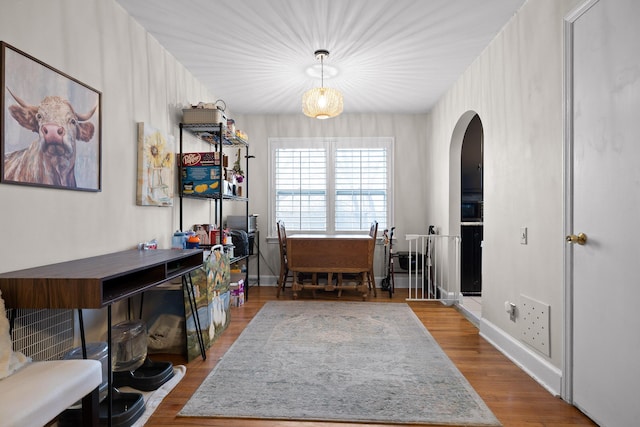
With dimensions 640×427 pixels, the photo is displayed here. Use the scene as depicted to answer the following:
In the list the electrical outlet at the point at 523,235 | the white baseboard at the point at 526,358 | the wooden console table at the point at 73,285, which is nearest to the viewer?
the wooden console table at the point at 73,285

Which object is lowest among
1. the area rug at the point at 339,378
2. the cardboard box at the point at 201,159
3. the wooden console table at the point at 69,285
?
the area rug at the point at 339,378

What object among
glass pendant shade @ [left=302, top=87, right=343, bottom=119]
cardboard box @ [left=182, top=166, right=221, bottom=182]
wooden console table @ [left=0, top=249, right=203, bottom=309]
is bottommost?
wooden console table @ [left=0, top=249, right=203, bottom=309]

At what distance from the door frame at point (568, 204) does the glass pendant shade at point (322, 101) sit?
6.22ft

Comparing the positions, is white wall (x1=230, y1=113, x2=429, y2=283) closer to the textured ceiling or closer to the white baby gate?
the white baby gate

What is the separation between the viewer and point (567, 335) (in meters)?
2.01

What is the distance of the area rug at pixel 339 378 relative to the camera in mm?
1866

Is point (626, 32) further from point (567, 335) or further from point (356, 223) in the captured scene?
point (356, 223)

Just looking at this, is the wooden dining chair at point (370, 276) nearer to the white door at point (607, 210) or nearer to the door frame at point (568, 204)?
the door frame at point (568, 204)

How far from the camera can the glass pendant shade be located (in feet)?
11.4

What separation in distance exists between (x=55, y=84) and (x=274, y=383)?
79.9 inches

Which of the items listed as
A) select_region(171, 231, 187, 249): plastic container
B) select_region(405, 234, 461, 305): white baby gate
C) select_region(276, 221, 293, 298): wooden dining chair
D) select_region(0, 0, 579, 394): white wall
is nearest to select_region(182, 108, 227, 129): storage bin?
select_region(0, 0, 579, 394): white wall

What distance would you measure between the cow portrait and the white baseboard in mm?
2916

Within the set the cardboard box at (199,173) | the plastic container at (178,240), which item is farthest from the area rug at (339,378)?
the cardboard box at (199,173)

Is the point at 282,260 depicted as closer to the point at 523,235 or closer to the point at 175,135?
the point at 175,135
